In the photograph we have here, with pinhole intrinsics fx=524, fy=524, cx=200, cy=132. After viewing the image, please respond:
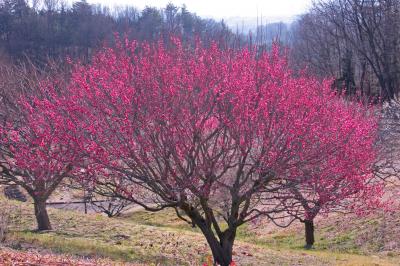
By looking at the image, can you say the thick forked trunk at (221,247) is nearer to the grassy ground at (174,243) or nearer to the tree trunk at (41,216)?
the grassy ground at (174,243)

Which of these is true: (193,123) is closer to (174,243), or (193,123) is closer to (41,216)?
(174,243)

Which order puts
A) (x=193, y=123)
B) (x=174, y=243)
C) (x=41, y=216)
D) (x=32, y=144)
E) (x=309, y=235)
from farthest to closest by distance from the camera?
(x=309, y=235) < (x=41, y=216) < (x=174, y=243) < (x=32, y=144) < (x=193, y=123)

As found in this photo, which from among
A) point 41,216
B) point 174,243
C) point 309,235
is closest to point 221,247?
point 174,243

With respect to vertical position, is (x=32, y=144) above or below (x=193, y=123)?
below

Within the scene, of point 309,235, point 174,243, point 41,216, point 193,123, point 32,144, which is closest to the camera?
point 193,123

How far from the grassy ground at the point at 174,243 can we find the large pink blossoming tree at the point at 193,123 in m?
2.93

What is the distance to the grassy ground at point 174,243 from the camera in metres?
11.6

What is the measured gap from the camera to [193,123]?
27.0ft

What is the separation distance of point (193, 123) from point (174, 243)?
6.27 metres

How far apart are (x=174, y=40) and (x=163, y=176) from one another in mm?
2487

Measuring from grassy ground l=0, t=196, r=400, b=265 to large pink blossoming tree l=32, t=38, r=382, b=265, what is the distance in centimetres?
293

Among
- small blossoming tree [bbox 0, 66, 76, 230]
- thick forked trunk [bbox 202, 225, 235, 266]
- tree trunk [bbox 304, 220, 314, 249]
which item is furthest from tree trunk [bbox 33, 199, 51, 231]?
tree trunk [bbox 304, 220, 314, 249]

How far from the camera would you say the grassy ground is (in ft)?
37.9

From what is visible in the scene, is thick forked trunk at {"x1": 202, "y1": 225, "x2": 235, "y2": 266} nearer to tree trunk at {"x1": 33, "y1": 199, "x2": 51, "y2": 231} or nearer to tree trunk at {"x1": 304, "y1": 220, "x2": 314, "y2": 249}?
tree trunk at {"x1": 33, "y1": 199, "x2": 51, "y2": 231}
